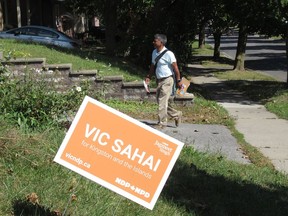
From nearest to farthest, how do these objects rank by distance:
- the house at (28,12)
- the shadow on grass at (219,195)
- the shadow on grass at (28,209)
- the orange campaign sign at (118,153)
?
the orange campaign sign at (118,153), the shadow on grass at (28,209), the shadow on grass at (219,195), the house at (28,12)

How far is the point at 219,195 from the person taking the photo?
18.9 ft

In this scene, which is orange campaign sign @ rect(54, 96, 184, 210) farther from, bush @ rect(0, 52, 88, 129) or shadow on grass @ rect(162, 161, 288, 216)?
bush @ rect(0, 52, 88, 129)

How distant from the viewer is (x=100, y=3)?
23.2 m

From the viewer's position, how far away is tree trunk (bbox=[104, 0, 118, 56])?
22891mm

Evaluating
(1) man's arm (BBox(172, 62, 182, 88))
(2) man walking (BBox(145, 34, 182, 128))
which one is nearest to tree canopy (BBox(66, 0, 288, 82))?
(1) man's arm (BBox(172, 62, 182, 88))

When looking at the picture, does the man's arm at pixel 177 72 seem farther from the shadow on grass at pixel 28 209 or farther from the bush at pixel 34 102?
the shadow on grass at pixel 28 209

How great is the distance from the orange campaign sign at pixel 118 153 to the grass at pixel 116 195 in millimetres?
409

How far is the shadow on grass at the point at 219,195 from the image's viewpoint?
5285 mm

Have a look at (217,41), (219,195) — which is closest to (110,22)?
(217,41)

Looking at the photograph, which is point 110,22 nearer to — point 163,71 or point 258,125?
point 258,125

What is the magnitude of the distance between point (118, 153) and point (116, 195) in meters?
1.18

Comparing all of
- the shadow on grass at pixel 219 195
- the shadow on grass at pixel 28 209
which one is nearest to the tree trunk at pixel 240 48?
the shadow on grass at pixel 219 195

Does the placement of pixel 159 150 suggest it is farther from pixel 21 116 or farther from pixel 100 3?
pixel 100 3

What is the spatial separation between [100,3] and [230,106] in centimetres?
1084
